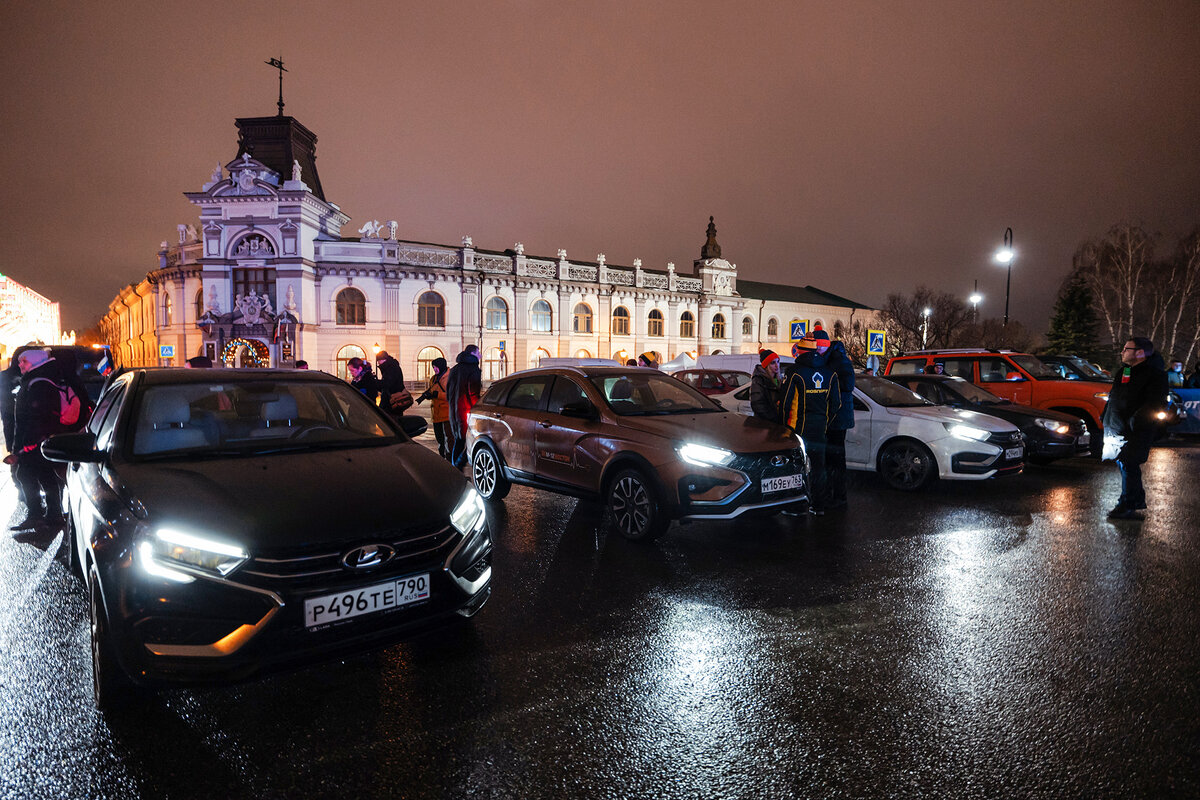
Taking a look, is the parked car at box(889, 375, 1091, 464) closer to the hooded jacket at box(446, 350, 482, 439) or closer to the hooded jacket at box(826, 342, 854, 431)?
the hooded jacket at box(826, 342, 854, 431)

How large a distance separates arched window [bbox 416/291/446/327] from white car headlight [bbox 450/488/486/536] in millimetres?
43346

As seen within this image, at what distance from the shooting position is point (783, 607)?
431cm

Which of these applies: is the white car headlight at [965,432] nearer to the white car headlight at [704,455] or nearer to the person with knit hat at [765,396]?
the person with knit hat at [765,396]

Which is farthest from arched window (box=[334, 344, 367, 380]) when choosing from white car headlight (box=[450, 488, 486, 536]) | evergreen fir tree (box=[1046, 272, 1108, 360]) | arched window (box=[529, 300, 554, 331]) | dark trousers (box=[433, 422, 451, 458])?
evergreen fir tree (box=[1046, 272, 1108, 360])

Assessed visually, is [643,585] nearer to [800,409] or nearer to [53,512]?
[800,409]

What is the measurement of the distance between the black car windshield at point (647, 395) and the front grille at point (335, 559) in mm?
3320

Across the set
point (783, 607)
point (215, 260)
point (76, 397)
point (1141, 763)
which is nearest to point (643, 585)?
point (783, 607)

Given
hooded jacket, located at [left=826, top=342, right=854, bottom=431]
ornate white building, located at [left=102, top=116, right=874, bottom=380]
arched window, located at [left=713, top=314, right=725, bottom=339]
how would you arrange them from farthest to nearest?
arched window, located at [left=713, top=314, right=725, bottom=339], ornate white building, located at [left=102, top=116, right=874, bottom=380], hooded jacket, located at [left=826, top=342, right=854, bottom=431]

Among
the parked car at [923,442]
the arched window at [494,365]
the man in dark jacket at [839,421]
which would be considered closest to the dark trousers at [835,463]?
the man in dark jacket at [839,421]

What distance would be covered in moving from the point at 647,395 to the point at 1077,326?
2006 inches

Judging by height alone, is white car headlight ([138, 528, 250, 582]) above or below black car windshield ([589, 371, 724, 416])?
below

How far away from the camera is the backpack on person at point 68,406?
252 inches

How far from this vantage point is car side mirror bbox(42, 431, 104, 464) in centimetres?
341

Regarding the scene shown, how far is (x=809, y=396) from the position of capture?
22.9 feet
